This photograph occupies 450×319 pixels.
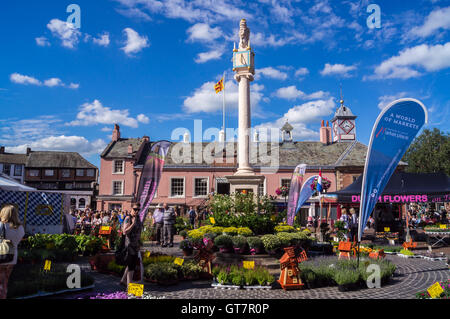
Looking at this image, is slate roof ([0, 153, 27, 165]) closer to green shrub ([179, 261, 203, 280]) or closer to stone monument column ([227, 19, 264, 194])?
stone monument column ([227, 19, 264, 194])

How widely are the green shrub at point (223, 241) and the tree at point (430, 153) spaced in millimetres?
46752

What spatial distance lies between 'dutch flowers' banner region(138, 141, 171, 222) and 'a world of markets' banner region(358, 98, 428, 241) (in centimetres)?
603

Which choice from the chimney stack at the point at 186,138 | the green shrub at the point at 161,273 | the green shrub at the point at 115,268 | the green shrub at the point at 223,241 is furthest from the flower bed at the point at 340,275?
the chimney stack at the point at 186,138

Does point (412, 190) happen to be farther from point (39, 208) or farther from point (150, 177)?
point (39, 208)

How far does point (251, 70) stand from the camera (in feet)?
54.3

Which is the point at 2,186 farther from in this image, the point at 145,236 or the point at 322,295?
the point at 322,295

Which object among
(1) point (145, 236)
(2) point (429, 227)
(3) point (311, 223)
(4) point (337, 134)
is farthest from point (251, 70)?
(4) point (337, 134)

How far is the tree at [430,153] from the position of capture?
4600 centimetres

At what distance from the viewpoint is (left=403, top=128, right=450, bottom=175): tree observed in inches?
1811

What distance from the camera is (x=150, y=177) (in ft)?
33.1

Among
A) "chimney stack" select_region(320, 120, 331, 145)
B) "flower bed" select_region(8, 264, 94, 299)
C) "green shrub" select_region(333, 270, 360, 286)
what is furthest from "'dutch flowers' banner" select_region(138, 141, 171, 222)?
"chimney stack" select_region(320, 120, 331, 145)

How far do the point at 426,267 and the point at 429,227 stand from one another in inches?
223

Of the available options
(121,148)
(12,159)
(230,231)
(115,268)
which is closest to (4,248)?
(115,268)

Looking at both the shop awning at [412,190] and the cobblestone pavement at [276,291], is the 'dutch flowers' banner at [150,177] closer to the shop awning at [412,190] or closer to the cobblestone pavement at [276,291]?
the cobblestone pavement at [276,291]
